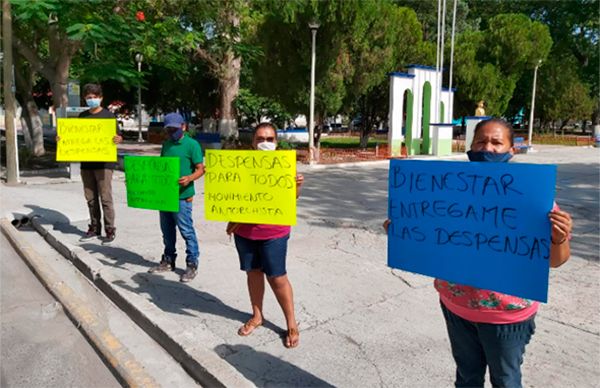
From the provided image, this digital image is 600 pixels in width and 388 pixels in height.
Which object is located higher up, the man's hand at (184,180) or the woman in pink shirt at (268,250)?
the man's hand at (184,180)

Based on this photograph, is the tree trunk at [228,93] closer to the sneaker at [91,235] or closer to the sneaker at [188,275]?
the sneaker at [91,235]

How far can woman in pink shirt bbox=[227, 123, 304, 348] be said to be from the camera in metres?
3.74

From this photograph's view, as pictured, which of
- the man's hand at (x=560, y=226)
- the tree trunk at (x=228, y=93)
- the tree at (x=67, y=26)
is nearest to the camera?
the man's hand at (x=560, y=226)

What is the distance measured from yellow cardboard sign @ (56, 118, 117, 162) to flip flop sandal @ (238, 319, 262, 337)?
12.0ft

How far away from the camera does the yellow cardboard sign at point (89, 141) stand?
6691 millimetres

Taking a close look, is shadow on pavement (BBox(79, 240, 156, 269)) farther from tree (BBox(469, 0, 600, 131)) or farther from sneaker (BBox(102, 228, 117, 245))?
tree (BBox(469, 0, 600, 131))

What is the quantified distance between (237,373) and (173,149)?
263cm

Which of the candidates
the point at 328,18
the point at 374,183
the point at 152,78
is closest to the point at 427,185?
the point at 374,183


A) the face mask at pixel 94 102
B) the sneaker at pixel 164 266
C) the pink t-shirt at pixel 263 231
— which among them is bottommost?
the sneaker at pixel 164 266

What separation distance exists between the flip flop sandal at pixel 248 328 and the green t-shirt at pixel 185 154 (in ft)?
5.55

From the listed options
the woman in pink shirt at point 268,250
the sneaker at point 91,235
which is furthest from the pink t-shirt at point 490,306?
the sneaker at point 91,235

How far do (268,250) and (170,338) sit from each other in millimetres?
1067

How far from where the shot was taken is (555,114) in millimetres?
42625

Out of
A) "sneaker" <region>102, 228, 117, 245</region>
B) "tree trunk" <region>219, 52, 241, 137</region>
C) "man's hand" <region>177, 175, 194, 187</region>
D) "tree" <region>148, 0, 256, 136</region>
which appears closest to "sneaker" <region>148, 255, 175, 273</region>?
"man's hand" <region>177, 175, 194, 187</region>
